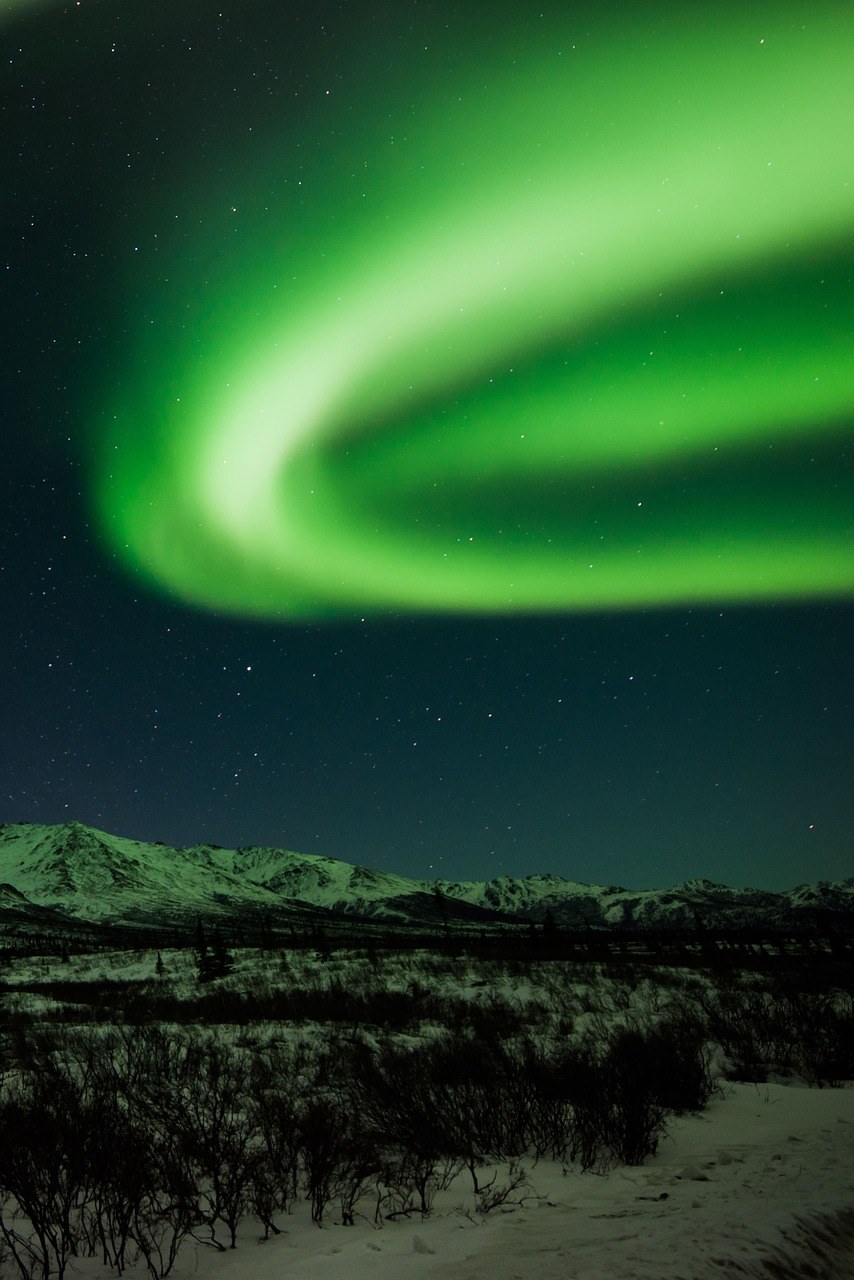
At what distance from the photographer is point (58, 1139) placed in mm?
5250

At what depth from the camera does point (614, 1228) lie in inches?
138

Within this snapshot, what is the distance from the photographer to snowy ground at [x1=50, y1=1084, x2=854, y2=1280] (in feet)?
9.72

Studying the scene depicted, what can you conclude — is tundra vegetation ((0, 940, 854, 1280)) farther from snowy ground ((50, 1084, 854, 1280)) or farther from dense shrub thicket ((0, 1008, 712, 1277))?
snowy ground ((50, 1084, 854, 1280))

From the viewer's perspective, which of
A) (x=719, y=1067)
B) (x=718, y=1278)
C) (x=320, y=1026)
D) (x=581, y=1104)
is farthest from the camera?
(x=320, y=1026)

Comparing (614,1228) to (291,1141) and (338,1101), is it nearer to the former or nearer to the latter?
(291,1141)

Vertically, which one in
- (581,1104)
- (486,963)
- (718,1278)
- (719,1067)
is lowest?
(486,963)

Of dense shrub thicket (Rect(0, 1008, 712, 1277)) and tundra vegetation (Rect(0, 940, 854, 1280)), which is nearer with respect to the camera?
dense shrub thicket (Rect(0, 1008, 712, 1277))

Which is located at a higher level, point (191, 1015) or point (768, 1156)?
point (768, 1156)

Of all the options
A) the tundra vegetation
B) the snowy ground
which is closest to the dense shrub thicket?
the tundra vegetation

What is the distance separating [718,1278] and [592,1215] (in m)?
1.50

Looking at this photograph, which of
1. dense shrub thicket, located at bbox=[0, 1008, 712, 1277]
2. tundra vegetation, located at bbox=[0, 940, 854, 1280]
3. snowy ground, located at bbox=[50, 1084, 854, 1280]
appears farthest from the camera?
tundra vegetation, located at bbox=[0, 940, 854, 1280]

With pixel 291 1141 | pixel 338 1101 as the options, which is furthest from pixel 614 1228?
pixel 338 1101

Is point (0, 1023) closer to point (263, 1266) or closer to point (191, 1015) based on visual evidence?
point (191, 1015)

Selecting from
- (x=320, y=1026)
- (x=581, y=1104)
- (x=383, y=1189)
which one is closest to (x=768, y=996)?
(x=320, y=1026)
